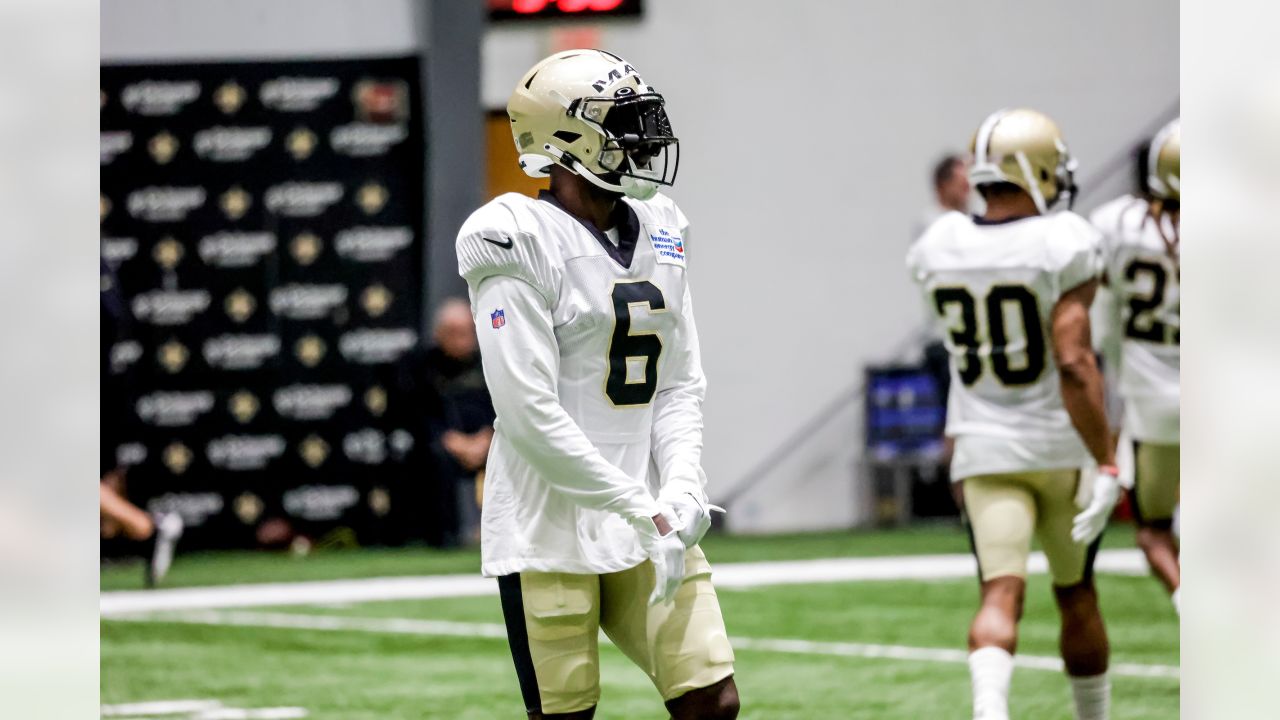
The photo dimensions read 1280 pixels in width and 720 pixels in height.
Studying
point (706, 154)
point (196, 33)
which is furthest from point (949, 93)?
point (196, 33)

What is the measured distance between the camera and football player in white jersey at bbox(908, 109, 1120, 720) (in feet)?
14.1

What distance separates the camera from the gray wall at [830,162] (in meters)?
11.6

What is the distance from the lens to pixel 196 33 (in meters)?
11.1

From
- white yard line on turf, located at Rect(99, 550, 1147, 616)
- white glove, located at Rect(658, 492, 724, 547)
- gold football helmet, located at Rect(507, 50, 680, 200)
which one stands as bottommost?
white yard line on turf, located at Rect(99, 550, 1147, 616)

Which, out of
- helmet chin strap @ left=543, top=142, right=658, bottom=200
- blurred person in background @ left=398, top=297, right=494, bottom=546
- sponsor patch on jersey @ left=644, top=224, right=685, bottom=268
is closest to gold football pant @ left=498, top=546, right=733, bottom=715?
sponsor patch on jersey @ left=644, top=224, right=685, bottom=268

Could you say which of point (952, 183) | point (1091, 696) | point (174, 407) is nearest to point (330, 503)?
point (174, 407)

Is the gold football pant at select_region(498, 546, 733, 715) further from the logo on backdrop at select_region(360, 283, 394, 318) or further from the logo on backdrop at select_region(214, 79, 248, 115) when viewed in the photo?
the logo on backdrop at select_region(214, 79, 248, 115)

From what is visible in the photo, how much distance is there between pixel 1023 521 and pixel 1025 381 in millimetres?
337

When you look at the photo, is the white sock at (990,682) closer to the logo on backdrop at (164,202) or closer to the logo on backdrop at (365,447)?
the logo on backdrop at (365,447)

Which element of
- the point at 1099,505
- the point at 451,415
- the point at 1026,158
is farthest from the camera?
the point at 451,415

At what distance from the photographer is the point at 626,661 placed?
6.66 metres

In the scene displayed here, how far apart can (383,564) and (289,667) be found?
134 inches

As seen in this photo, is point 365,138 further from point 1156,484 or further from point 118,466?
point 1156,484

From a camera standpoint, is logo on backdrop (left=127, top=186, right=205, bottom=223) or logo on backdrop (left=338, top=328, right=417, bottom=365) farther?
logo on backdrop (left=338, top=328, right=417, bottom=365)
